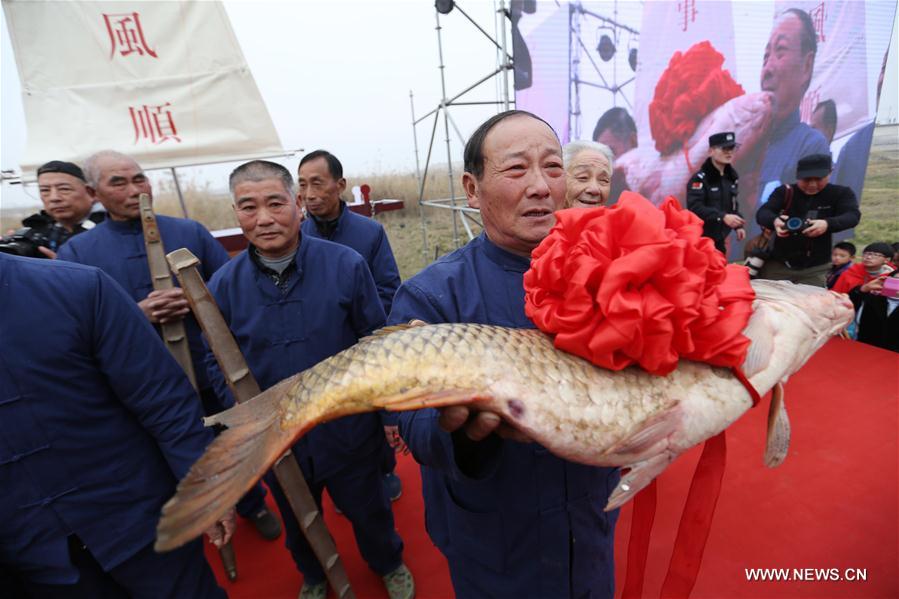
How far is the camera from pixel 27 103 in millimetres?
5230

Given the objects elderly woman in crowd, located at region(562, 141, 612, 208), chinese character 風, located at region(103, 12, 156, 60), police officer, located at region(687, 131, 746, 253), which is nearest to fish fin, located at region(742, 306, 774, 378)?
elderly woman in crowd, located at region(562, 141, 612, 208)

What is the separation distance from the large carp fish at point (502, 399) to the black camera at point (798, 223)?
474 centimetres

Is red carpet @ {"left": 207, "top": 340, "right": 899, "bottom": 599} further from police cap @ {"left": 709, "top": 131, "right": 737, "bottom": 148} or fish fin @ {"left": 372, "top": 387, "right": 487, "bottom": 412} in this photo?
police cap @ {"left": 709, "top": 131, "right": 737, "bottom": 148}

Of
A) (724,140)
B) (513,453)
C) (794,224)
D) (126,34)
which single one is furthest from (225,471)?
(126,34)

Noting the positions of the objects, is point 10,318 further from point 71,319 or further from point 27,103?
point 27,103

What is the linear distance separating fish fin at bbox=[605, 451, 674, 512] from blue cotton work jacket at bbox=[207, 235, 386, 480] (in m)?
1.53

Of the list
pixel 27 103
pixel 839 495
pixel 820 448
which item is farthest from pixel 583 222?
pixel 27 103

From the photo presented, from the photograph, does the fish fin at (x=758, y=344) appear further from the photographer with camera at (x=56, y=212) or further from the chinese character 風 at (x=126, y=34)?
the chinese character 風 at (x=126, y=34)

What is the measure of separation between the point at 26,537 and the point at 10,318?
0.80 meters

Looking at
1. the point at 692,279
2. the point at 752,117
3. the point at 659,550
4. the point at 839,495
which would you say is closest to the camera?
the point at 692,279

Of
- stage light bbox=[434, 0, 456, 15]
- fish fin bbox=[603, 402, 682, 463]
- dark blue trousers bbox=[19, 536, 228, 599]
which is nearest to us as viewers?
fish fin bbox=[603, 402, 682, 463]

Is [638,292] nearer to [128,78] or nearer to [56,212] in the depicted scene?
[56,212]

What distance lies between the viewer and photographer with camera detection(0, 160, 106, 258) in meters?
3.11

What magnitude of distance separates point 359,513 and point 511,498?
1.40 m
